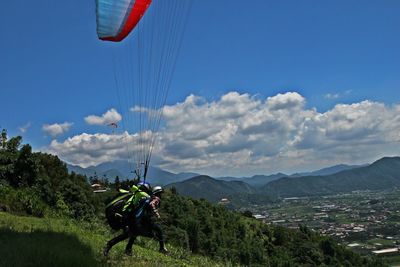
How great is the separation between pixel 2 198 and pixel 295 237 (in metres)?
86.6

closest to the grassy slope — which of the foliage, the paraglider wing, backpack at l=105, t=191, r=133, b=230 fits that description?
backpack at l=105, t=191, r=133, b=230

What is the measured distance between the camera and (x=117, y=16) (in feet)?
38.0

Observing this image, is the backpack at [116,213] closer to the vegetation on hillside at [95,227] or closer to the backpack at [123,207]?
the backpack at [123,207]

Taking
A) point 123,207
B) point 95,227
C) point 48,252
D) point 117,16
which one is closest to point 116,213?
point 123,207

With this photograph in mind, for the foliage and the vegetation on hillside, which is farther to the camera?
the foliage

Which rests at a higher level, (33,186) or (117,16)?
(117,16)

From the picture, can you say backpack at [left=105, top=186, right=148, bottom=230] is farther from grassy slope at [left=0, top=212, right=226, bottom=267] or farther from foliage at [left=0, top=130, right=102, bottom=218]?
foliage at [left=0, top=130, right=102, bottom=218]

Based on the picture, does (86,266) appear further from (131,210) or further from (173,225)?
(173,225)

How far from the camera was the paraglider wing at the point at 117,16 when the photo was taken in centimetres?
1134

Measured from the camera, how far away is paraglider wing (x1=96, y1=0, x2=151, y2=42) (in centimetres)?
1134

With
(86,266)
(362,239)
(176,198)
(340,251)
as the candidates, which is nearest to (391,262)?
(340,251)

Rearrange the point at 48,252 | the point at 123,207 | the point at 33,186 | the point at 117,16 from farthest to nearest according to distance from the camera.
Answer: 1. the point at 33,186
2. the point at 117,16
3. the point at 123,207
4. the point at 48,252

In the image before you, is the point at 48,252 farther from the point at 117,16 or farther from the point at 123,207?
the point at 117,16

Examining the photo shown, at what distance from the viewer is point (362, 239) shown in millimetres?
149000
